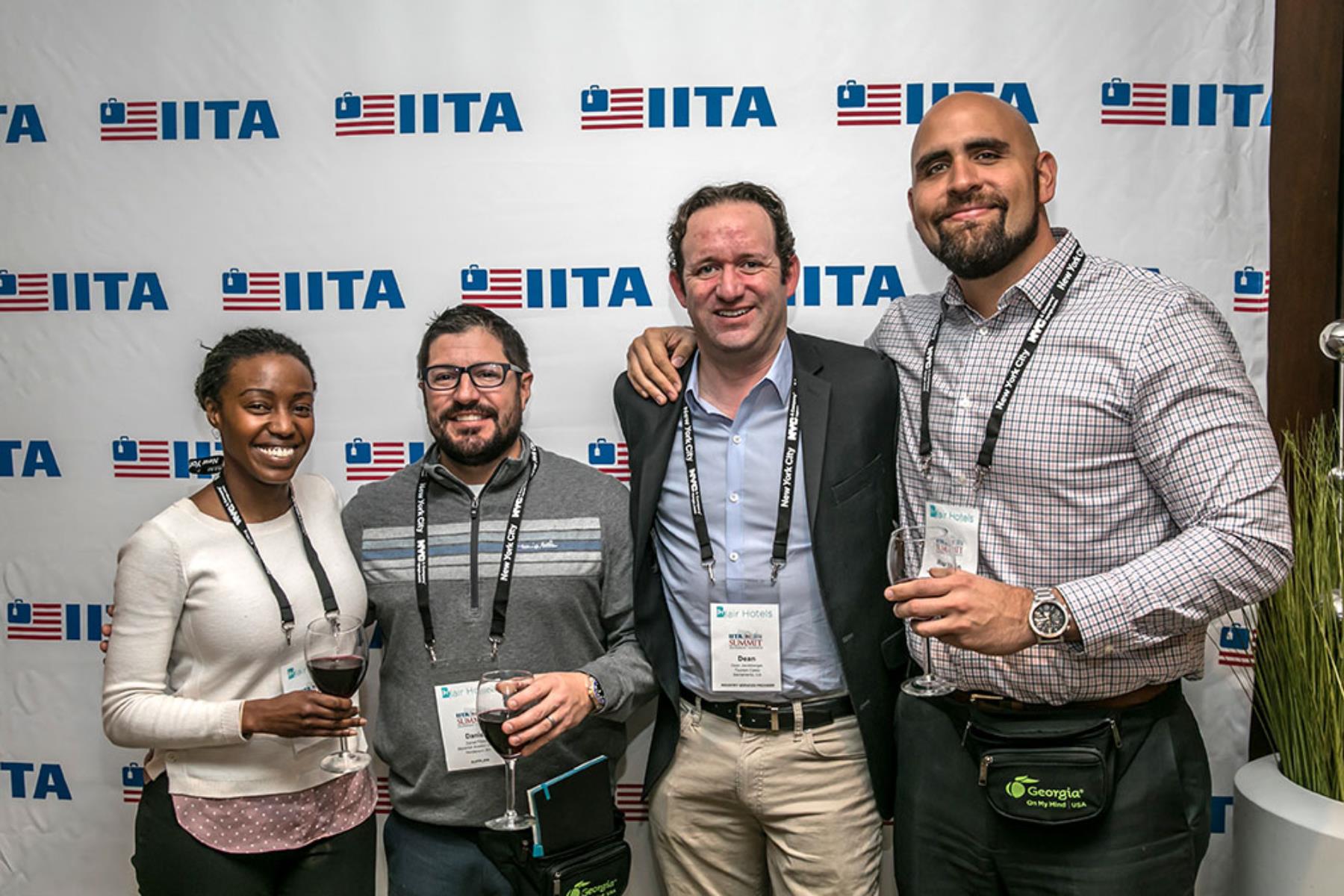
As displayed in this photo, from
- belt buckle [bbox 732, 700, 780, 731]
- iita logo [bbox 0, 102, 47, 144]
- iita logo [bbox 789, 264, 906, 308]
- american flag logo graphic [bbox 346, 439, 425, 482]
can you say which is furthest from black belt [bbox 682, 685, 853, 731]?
iita logo [bbox 0, 102, 47, 144]

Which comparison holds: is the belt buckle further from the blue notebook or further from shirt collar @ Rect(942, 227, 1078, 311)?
shirt collar @ Rect(942, 227, 1078, 311)

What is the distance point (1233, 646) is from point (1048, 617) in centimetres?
143

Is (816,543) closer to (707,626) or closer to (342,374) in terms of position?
(707,626)

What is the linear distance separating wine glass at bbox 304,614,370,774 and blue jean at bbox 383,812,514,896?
36cm

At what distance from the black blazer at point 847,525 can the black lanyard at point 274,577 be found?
0.69 meters

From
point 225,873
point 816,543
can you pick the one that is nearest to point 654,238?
point 816,543

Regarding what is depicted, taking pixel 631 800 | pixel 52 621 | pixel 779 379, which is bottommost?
pixel 631 800

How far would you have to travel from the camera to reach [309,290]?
3014 millimetres

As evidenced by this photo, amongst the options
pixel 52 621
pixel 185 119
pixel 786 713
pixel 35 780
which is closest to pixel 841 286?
pixel 786 713

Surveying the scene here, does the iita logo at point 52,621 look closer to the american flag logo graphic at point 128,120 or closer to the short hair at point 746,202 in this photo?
the american flag logo graphic at point 128,120

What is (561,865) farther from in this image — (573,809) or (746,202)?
(746,202)

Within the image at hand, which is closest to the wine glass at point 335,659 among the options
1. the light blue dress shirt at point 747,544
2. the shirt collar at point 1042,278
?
the light blue dress shirt at point 747,544

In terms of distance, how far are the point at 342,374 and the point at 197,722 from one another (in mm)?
1237

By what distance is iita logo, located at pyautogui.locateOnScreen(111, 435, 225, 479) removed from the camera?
10.0 feet
